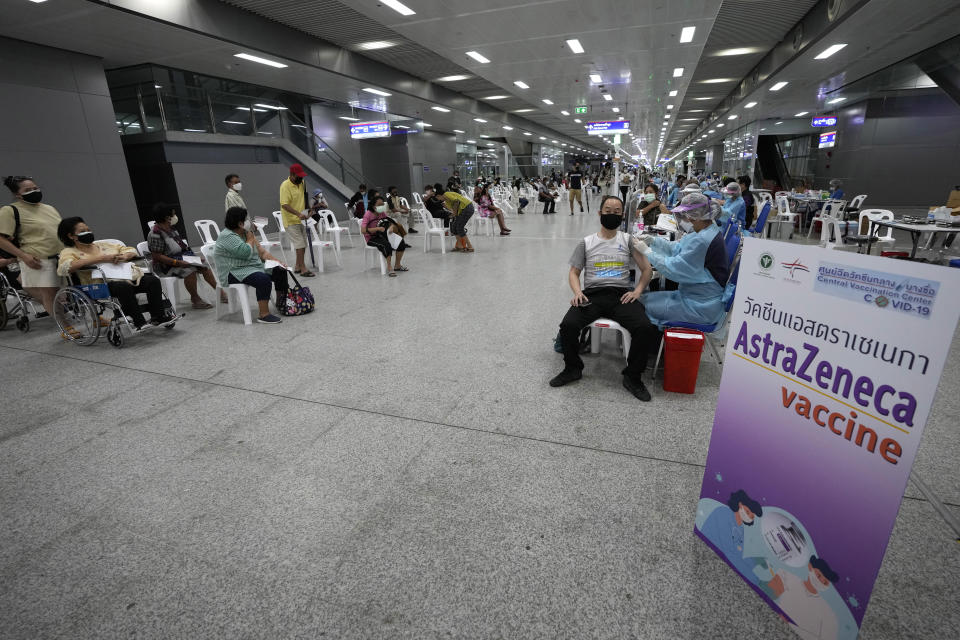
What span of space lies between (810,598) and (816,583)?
0.07m

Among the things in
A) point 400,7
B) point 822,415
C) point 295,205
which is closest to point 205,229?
point 295,205

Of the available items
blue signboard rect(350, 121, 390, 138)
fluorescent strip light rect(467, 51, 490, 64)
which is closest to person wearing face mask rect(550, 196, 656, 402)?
fluorescent strip light rect(467, 51, 490, 64)

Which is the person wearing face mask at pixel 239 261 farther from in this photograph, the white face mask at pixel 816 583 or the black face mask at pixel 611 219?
the white face mask at pixel 816 583

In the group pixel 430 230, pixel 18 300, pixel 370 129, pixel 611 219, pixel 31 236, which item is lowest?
pixel 18 300

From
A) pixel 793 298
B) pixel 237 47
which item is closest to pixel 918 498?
pixel 793 298

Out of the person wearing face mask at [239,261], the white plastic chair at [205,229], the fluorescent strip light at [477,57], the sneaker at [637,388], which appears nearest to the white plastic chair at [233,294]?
the person wearing face mask at [239,261]

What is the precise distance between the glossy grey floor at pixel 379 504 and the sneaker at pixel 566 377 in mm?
67

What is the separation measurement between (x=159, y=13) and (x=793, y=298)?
8982mm

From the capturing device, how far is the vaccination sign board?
1099 mm

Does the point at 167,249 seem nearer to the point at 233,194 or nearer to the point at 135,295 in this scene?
the point at 135,295

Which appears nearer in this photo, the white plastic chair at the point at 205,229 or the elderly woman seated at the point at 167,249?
the elderly woman seated at the point at 167,249

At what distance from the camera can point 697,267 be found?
10.5 feet

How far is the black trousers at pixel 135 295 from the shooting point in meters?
4.42

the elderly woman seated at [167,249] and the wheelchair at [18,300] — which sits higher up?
the elderly woman seated at [167,249]
